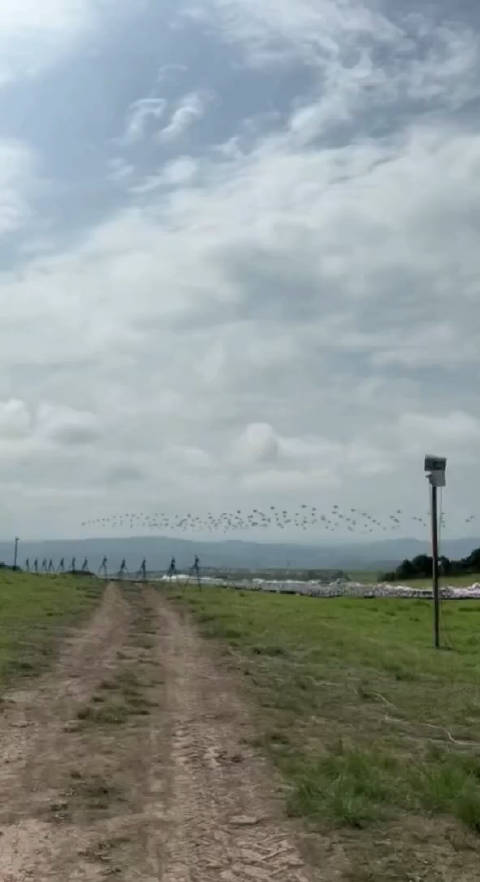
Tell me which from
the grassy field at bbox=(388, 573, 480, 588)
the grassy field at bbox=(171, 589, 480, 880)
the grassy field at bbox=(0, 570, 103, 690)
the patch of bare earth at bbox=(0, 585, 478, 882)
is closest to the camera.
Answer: the patch of bare earth at bbox=(0, 585, 478, 882)

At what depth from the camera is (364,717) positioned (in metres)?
11.8

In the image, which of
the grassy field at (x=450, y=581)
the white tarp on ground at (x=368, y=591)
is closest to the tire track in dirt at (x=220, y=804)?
the white tarp on ground at (x=368, y=591)

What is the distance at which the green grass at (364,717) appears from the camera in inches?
311

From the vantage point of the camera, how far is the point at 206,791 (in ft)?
27.0

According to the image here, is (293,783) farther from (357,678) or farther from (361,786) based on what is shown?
(357,678)

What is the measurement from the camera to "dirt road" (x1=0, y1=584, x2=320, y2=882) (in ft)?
21.3

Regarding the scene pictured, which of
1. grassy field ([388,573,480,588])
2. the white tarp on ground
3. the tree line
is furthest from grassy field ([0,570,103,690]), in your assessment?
the tree line

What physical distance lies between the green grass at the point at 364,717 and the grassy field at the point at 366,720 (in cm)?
2

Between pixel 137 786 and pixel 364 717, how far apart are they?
13.7 ft

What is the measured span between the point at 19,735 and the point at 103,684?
3.42m

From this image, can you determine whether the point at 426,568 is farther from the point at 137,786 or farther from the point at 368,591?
the point at 137,786

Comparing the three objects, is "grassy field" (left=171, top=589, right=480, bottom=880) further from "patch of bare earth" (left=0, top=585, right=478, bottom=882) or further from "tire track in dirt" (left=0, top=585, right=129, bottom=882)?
"tire track in dirt" (left=0, top=585, right=129, bottom=882)

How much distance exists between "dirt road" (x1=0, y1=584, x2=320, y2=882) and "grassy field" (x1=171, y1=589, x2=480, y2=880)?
41 cm

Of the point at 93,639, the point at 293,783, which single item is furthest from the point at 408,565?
the point at 293,783
